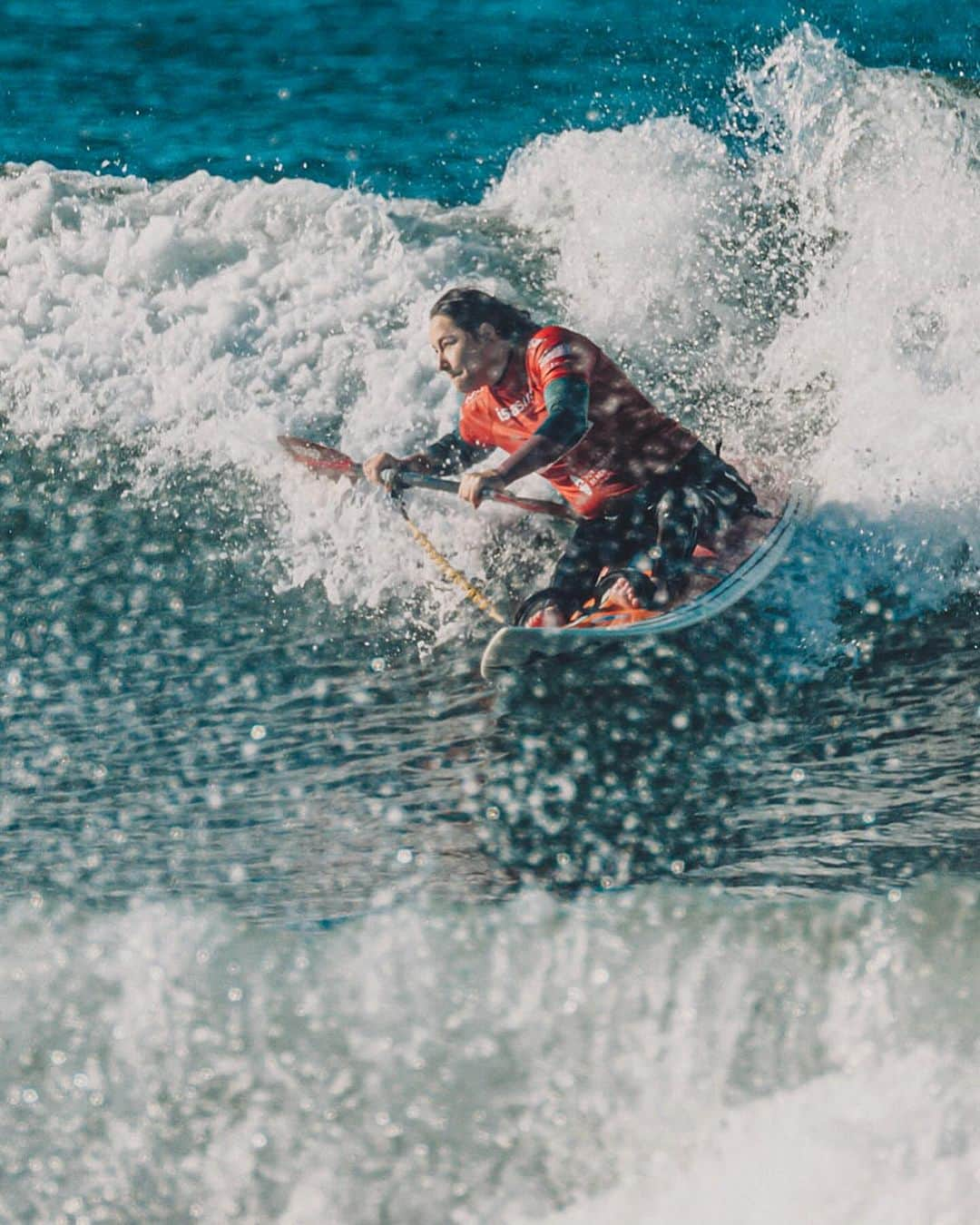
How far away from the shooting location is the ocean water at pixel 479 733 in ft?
12.8

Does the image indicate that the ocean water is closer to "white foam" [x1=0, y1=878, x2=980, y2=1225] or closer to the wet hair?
"white foam" [x1=0, y1=878, x2=980, y2=1225]

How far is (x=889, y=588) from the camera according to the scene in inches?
226

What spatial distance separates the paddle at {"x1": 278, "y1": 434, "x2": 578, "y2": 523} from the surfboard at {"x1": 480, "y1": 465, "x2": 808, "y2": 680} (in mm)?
593

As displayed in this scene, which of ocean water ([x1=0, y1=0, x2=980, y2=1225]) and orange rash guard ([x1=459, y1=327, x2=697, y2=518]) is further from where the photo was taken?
orange rash guard ([x1=459, y1=327, x2=697, y2=518])

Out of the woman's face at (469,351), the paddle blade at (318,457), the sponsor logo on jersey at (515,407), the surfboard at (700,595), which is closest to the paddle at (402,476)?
the paddle blade at (318,457)

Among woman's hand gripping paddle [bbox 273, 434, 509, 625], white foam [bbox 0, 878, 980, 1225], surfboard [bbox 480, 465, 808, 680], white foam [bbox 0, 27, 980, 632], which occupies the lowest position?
white foam [bbox 0, 878, 980, 1225]

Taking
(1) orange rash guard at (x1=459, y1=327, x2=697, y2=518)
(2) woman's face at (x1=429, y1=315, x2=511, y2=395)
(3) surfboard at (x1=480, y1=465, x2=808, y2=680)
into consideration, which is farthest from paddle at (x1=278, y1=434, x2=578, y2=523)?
(3) surfboard at (x1=480, y1=465, x2=808, y2=680)

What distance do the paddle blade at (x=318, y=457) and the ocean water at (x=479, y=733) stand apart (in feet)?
0.46

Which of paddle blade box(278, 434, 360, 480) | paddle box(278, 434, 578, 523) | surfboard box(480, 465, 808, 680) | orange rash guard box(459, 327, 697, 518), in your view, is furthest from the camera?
paddle blade box(278, 434, 360, 480)

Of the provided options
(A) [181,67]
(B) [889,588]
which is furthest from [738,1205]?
(A) [181,67]

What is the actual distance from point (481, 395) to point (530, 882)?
199 cm

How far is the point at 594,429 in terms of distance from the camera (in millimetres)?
5441

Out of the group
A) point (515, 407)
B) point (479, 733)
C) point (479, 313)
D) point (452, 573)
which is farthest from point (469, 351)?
point (479, 733)

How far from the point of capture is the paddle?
5.53 metres
